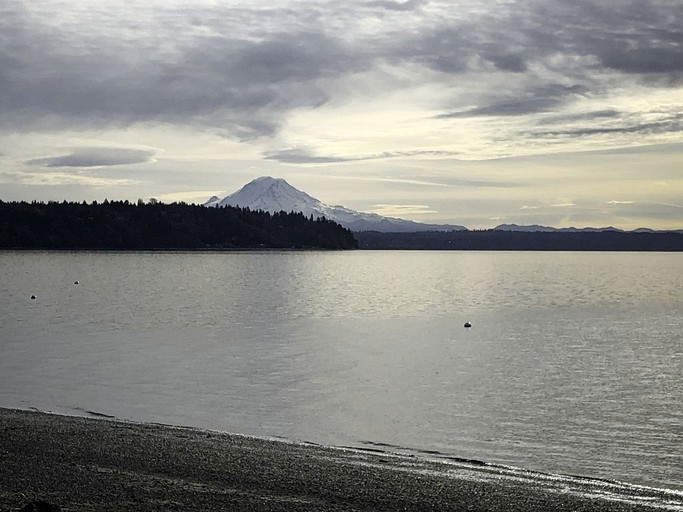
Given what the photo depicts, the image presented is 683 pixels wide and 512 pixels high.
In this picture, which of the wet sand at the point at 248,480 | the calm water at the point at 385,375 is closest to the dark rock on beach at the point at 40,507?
the wet sand at the point at 248,480

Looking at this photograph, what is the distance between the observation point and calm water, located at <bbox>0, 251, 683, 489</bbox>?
18.0 m

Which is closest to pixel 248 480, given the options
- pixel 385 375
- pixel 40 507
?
pixel 40 507

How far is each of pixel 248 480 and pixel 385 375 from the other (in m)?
15.6

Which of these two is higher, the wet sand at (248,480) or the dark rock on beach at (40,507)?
the dark rock on beach at (40,507)

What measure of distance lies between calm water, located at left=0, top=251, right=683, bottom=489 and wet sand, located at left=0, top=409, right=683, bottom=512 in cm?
229

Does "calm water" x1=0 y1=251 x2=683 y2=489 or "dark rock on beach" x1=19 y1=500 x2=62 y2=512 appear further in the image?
"calm water" x1=0 y1=251 x2=683 y2=489

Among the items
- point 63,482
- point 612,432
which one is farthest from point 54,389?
point 612,432

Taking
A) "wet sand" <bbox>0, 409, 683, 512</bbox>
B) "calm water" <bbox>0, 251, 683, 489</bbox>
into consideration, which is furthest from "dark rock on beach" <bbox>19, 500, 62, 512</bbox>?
"calm water" <bbox>0, 251, 683, 489</bbox>

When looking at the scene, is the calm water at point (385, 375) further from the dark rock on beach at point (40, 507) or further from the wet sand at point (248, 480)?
the dark rock on beach at point (40, 507)

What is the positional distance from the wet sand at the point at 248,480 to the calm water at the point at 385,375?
2.29 metres

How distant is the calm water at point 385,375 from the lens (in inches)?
708

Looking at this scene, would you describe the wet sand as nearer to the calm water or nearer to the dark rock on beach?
the dark rock on beach

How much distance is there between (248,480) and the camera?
1190 cm

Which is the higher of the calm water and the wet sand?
the wet sand
